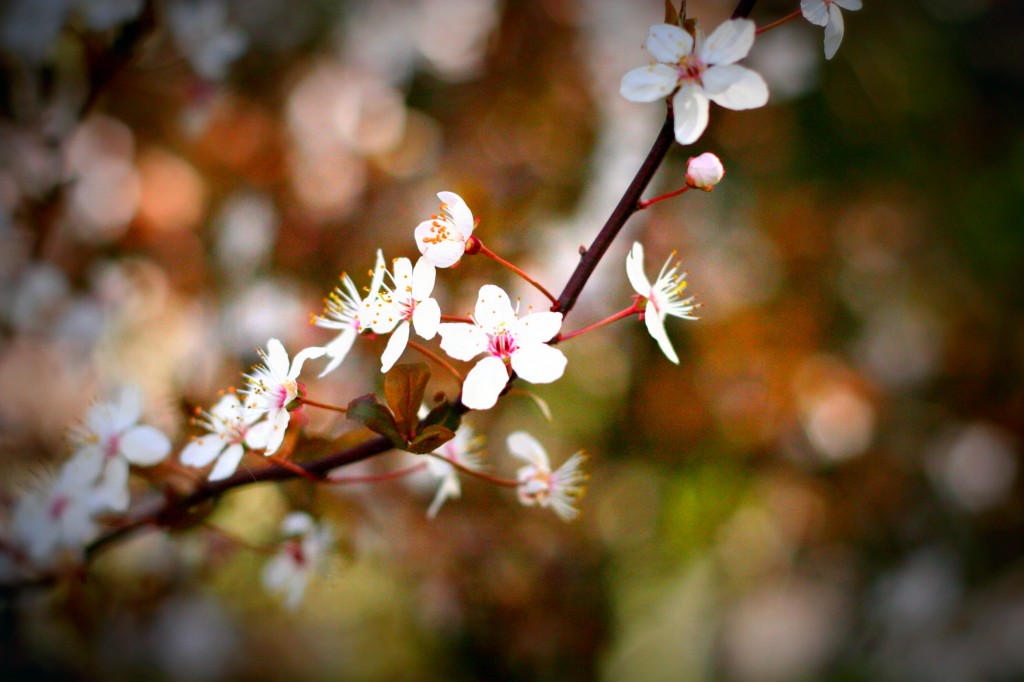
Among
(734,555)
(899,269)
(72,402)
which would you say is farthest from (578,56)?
(72,402)

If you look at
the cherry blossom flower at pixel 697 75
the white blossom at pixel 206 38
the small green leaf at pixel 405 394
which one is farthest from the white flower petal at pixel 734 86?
the white blossom at pixel 206 38

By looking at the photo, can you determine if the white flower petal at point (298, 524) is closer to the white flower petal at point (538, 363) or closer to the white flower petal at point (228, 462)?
the white flower petal at point (228, 462)

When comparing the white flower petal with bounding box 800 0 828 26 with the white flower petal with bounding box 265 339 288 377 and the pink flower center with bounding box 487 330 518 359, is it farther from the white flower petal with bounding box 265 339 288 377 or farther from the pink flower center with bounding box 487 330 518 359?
the white flower petal with bounding box 265 339 288 377

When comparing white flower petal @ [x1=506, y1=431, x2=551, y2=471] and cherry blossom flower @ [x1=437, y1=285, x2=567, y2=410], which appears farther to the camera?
white flower petal @ [x1=506, y1=431, x2=551, y2=471]

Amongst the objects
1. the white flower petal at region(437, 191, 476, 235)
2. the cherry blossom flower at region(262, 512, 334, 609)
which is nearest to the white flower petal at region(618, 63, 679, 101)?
the white flower petal at region(437, 191, 476, 235)

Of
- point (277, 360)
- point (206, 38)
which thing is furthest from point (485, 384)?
point (206, 38)

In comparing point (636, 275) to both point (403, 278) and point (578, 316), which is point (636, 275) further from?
point (578, 316)

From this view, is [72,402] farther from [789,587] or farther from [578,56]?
[789,587]
